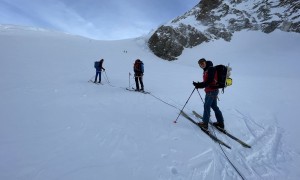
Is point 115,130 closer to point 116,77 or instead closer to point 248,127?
point 248,127

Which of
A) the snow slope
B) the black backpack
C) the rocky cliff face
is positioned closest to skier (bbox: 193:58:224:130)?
the black backpack

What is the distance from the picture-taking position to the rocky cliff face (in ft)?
125

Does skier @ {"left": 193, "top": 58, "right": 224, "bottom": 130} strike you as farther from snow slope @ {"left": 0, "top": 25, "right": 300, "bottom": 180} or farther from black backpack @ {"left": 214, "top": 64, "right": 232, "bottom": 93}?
snow slope @ {"left": 0, "top": 25, "right": 300, "bottom": 180}

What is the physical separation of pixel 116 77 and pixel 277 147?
1305cm

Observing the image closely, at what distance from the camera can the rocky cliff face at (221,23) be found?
1496 inches

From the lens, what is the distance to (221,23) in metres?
44.8

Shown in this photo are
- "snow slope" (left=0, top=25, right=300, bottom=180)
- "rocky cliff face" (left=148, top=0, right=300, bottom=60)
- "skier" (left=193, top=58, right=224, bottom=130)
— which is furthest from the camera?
"rocky cliff face" (left=148, top=0, right=300, bottom=60)

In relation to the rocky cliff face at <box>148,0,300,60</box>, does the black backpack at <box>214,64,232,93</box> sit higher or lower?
lower

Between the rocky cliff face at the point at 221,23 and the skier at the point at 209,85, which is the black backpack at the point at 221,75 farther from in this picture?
the rocky cliff face at the point at 221,23

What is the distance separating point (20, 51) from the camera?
66.1 ft

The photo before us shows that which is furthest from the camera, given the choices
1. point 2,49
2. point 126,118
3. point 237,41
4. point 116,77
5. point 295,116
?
point 237,41

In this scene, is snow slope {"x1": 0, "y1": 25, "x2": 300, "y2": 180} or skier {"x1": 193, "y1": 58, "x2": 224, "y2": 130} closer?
snow slope {"x1": 0, "y1": 25, "x2": 300, "y2": 180}

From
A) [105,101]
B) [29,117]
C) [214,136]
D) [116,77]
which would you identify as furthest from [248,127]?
[116,77]

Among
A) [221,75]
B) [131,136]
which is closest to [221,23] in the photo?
[221,75]
